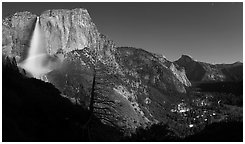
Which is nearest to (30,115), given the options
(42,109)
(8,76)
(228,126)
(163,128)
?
(42,109)

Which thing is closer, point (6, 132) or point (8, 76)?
point (6, 132)

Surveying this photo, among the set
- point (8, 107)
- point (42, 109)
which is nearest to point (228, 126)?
point (42, 109)

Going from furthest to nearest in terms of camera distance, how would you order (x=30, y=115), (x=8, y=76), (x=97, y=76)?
1. (x=8, y=76)
2. (x=30, y=115)
3. (x=97, y=76)

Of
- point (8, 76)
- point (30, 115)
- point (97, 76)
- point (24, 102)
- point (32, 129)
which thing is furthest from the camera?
point (8, 76)

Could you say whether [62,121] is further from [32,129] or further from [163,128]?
[163,128]

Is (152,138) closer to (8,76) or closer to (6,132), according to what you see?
(6,132)

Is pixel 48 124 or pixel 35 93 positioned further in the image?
pixel 35 93

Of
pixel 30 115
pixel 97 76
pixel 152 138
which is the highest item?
pixel 97 76

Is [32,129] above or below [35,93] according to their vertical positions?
below

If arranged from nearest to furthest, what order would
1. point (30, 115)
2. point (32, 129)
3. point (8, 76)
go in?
point (32, 129)
point (30, 115)
point (8, 76)
